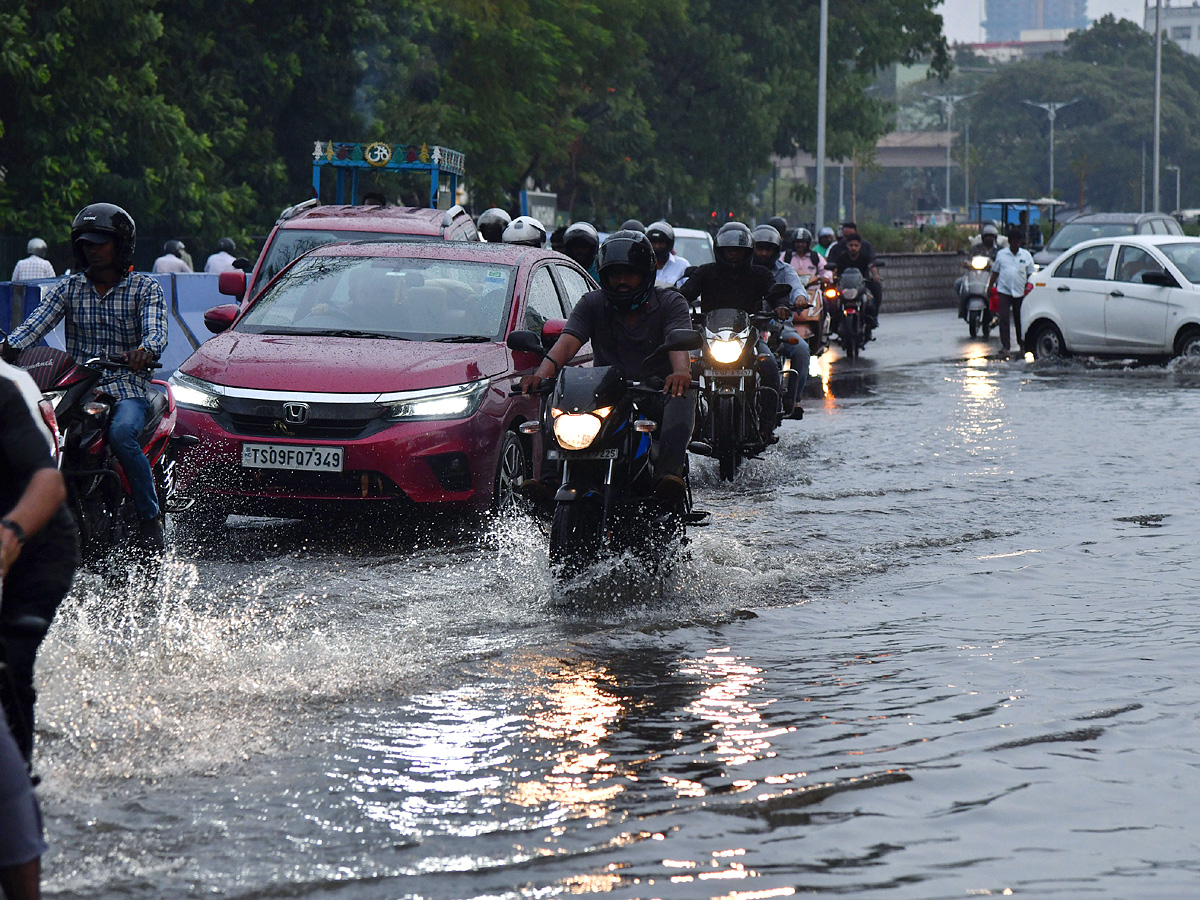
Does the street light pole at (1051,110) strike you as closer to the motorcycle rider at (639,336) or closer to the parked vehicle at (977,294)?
the parked vehicle at (977,294)

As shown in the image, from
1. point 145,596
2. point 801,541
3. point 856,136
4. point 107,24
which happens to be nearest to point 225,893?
point 145,596

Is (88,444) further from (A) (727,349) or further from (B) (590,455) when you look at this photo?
(A) (727,349)

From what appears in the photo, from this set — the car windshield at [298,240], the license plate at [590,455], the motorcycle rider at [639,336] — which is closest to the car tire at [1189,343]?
the car windshield at [298,240]

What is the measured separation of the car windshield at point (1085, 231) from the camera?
30.6 meters

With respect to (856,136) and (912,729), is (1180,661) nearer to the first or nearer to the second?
(912,729)

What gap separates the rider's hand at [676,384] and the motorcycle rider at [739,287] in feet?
15.2

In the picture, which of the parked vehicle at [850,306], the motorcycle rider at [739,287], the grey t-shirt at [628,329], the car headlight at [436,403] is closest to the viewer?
the grey t-shirt at [628,329]

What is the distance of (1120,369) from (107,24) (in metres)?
14.8

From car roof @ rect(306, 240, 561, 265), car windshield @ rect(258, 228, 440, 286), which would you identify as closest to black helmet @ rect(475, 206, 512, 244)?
car windshield @ rect(258, 228, 440, 286)

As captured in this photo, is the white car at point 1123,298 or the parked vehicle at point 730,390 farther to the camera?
the white car at point 1123,298

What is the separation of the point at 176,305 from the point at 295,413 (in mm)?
9469

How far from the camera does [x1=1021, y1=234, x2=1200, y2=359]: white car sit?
21.6 meters

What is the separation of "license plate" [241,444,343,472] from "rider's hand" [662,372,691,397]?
195 centimetres

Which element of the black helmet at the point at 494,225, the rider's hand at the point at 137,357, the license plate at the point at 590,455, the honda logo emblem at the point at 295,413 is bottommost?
the license plate at the point at 590,455
